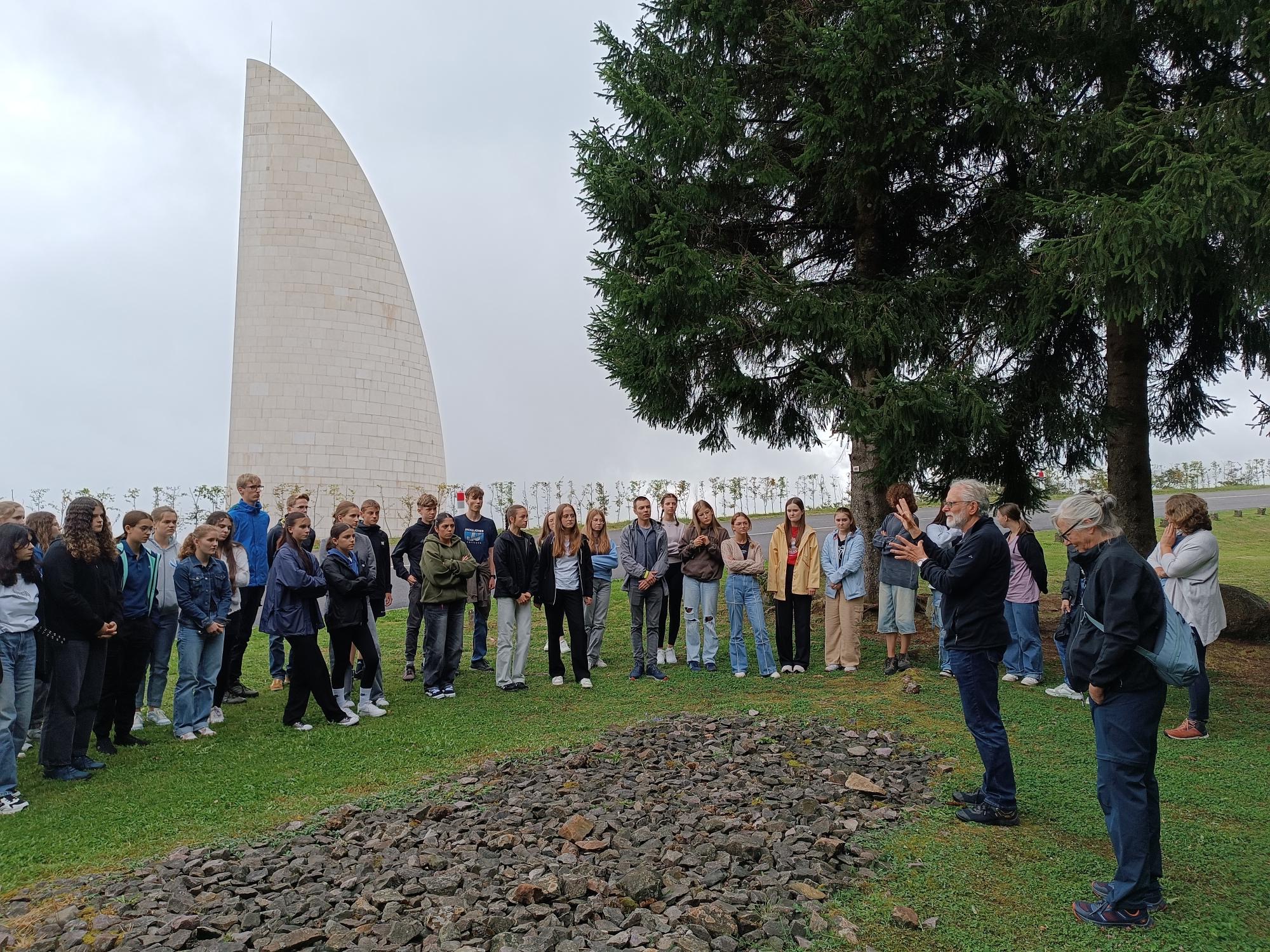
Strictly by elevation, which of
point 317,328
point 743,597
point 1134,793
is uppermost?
point 317,328

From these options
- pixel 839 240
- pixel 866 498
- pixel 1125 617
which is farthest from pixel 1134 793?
pixel 839 240

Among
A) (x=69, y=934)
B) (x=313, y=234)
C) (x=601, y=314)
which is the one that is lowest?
(x=69, y=934)

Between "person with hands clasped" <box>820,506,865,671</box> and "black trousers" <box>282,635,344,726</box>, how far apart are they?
17.6 feet

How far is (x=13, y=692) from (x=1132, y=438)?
1212 cm

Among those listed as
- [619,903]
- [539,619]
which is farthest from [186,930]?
[539,619]

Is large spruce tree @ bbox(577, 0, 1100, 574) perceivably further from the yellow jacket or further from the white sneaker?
the white sneaker

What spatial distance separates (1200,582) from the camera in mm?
6781

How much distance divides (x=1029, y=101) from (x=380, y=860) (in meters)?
10.0

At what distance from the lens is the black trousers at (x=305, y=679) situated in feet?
24.1

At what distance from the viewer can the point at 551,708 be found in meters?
8.03

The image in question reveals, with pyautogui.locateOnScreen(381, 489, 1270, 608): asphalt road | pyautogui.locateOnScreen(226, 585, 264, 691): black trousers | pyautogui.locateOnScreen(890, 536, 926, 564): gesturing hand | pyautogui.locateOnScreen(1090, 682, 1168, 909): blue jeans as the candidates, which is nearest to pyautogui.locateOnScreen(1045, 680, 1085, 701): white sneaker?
pyautogui.locateOnScreen(890, 536, 926, 564): gesturing hand

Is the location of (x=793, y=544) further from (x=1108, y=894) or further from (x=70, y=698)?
(x=70, y=698)

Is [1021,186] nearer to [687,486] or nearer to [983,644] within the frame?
[983,644]

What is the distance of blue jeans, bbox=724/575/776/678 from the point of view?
9.24 metres
